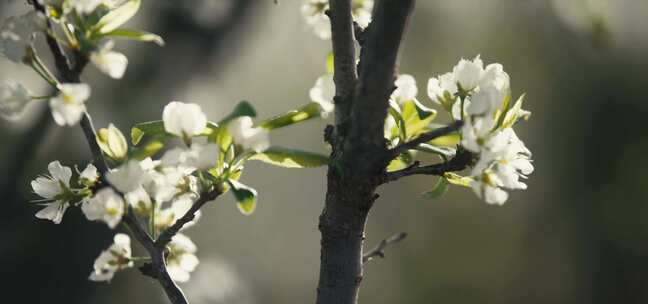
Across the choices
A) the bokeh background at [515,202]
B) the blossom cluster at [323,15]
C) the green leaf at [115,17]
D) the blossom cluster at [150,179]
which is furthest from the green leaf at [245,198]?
the bokeh background at [515,202]

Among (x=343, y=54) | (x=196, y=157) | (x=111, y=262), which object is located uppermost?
(x=343, y=54)

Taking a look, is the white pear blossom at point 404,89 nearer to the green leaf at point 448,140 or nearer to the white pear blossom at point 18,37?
the green leaf at point 448,140

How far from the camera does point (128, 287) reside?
2174 millimetres

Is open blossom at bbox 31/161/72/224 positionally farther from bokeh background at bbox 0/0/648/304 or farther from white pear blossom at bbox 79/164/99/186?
bokeh background at bbox 0/0/648/304

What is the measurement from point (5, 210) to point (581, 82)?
3.72 metres

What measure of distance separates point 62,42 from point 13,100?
1.9 inches

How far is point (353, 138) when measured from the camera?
522mm

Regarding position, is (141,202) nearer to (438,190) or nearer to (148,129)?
(148,129)

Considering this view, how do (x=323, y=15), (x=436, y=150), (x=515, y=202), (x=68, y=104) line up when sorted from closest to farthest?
1. (x=68, y=104)
2. (x=436, y=150)
3. (x=323, y=15)
4. (x=515, y=202)

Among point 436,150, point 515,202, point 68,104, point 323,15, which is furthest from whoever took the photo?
A: point 515,202

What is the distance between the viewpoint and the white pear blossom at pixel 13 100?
1.52ft

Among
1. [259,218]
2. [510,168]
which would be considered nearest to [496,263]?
[259,218]

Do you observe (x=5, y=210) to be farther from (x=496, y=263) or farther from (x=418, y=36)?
(x=496, y=263)

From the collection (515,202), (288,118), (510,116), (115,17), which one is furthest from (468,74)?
(515,202)
